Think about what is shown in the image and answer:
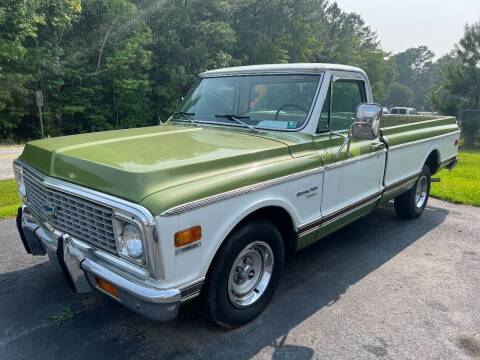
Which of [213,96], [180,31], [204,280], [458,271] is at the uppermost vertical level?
[180,31]

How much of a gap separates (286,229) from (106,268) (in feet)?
4.89

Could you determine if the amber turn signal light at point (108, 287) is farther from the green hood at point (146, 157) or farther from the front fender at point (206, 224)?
the green hood at point (146, 157)

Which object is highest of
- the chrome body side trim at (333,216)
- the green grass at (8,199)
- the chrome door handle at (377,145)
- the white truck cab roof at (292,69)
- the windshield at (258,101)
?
the white truck cab roof at (292,69)

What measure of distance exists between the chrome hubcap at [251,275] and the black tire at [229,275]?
33 mm

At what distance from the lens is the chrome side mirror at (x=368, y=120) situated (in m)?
3.31

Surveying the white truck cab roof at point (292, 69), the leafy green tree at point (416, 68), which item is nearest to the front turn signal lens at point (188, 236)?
the white truck cab roof at point (292, 69)

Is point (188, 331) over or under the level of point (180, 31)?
under

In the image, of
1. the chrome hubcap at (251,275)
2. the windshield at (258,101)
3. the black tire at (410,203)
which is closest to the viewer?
the chrome hubcap at (251,275)

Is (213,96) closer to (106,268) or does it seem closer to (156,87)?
(106,268)

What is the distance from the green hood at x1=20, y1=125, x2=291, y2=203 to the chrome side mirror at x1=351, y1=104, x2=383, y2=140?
2.26 feet

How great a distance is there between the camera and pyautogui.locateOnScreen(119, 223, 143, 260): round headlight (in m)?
2.32

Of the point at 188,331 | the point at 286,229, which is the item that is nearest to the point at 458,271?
the point at 286,229

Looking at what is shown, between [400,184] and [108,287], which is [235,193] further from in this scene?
[400,184]

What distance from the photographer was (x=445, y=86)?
2817cm
